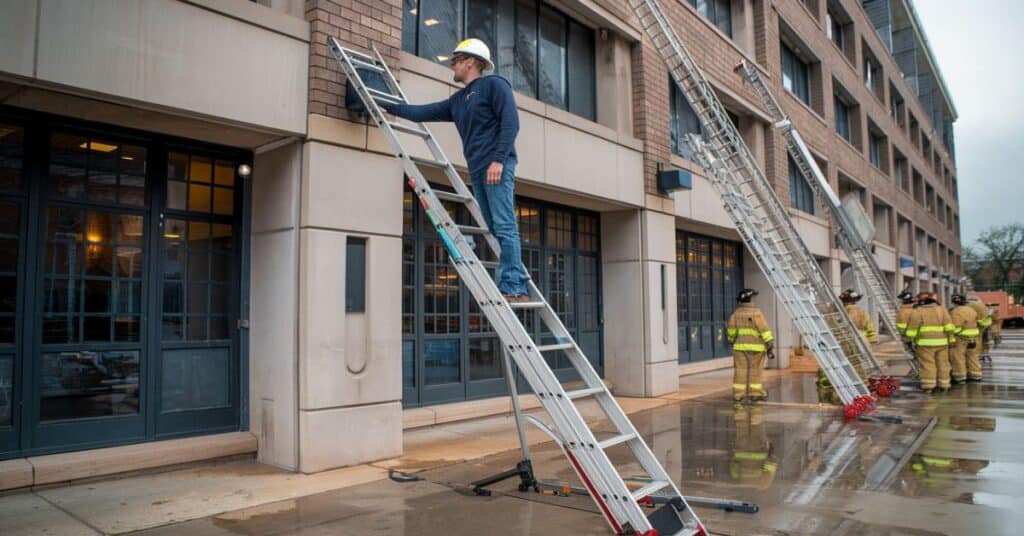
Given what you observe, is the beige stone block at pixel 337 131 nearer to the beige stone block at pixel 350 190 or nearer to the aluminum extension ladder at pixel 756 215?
the beige stone block at pixel 350 190

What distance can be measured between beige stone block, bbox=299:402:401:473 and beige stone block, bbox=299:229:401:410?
10 cm

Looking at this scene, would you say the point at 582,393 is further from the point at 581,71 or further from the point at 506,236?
the point at 581,71

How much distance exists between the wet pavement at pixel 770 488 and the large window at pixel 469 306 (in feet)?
6.37

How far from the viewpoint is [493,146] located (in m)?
5.01

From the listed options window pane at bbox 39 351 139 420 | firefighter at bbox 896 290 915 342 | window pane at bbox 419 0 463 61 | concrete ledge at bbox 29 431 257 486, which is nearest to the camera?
concrete ledge at bbox 29 431 257 486

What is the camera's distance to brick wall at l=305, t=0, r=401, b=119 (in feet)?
20.6

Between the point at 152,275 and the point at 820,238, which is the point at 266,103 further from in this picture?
the point at 820,238

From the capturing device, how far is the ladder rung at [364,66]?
6238 mm

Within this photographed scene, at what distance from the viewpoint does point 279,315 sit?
247 inches

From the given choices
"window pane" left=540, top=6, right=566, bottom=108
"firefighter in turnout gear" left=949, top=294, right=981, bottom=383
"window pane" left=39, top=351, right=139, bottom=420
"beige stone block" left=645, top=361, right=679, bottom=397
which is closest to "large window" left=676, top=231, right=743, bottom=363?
"beige stone block" left=645, top=361, right=679, bottom=397

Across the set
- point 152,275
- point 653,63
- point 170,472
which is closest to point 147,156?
point 152,275

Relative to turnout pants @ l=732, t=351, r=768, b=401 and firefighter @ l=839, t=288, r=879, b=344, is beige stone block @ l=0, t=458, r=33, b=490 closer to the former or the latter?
turnout pants @ l=732, t=351, r=768, b=401

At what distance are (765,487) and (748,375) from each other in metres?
5.19

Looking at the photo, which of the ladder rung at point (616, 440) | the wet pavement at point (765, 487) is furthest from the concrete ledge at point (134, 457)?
the ladder rung at point (616, 440)
